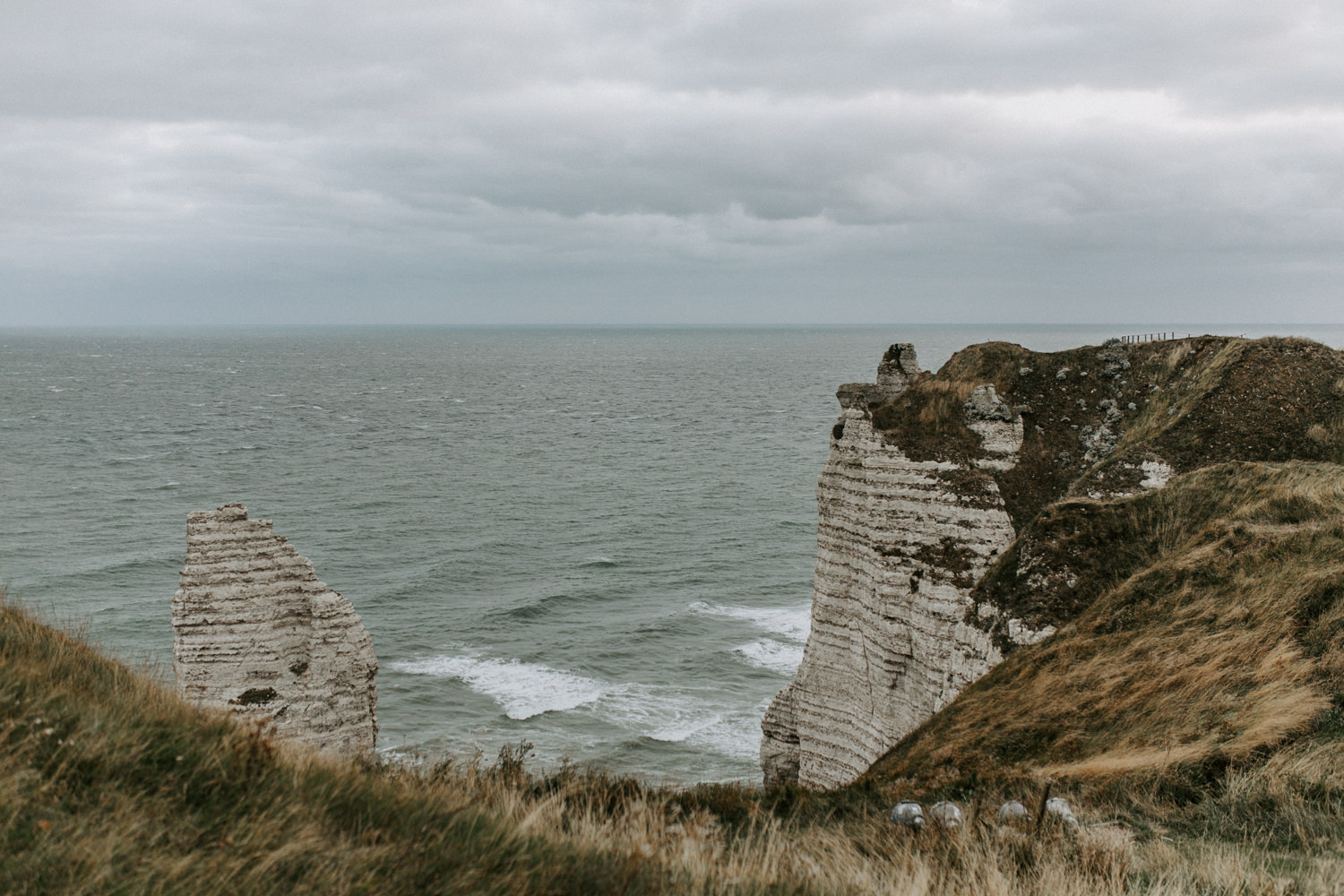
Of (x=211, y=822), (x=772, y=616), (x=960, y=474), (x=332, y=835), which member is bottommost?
(x=772, y=616)

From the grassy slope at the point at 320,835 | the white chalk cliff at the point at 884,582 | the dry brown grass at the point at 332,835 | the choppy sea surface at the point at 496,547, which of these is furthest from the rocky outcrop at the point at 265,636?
the white chalk cliff at the point at 884,582

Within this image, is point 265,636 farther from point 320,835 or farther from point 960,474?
point 960,474

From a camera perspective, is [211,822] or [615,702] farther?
[615,702]

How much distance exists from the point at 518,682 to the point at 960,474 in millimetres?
24622

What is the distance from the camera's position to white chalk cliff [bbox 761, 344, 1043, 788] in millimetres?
21266

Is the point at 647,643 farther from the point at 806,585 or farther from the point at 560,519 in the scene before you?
the point at 560,519

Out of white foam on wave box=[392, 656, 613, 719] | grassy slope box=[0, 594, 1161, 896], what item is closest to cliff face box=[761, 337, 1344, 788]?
grassy slope box=[0, 594, 1161, 896]

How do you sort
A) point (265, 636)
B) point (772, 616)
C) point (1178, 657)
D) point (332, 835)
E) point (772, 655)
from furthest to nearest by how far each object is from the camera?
point (772, 616)
point (772, 655)
point (265, 636)
point (1178, 657)
point (332, 835)

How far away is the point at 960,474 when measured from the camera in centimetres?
2208

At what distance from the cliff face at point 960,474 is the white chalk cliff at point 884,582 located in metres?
0.04

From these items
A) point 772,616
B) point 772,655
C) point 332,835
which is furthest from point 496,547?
point 332,835

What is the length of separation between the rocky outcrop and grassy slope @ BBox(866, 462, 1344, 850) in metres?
11.4

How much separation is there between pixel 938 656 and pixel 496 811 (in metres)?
15.5

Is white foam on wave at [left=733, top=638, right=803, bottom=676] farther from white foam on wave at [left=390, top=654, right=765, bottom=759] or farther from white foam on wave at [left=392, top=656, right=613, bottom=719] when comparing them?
white foam on wave at [left=392, top=656, right=613, bottom=719]
